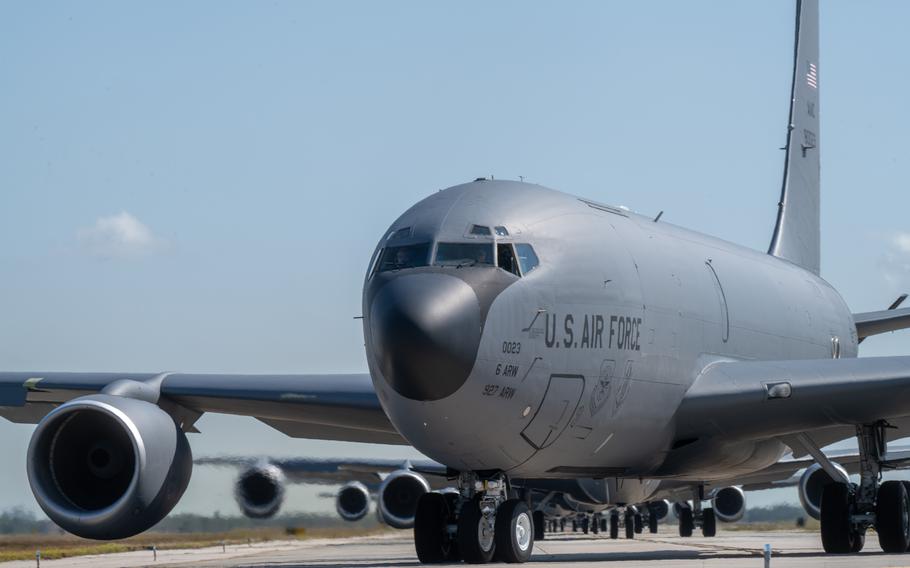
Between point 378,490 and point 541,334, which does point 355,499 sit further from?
point 541,334

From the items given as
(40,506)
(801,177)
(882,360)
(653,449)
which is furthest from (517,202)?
(801,177)

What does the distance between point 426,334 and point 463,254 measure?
4.85 feet

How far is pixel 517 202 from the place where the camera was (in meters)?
16.2

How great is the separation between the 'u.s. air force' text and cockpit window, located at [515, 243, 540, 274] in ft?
1.78

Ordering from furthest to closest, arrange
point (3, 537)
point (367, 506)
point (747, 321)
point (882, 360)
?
point (367, 506) < point (3, 537) < point (747, 321) < point (882, 360)

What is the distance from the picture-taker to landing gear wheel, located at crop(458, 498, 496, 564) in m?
15.2

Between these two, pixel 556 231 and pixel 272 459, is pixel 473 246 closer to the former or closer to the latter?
pixel 556 231

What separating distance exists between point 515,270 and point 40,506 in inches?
240

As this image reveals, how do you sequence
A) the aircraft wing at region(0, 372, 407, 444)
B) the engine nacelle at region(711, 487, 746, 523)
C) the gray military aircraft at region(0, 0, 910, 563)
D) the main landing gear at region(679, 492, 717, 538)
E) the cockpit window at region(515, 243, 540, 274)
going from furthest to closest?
the engine nacelle at region(711, 487, 746, 523) < the main landing gear at region(679, 492, 717, 538) < the aircraft wing at region(0, 372, 407, 444) < the cockpit window at region(515, 243, 540, 274) < the gray military aircraft at region(0, 0, 910, 563)

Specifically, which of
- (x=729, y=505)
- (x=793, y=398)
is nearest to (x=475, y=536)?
(x=793, y=398)

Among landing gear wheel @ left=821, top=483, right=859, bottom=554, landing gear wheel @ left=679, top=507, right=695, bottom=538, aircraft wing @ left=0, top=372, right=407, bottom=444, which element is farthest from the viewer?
landing gear wheel @ left=679, top=507, right=695, bottom=538

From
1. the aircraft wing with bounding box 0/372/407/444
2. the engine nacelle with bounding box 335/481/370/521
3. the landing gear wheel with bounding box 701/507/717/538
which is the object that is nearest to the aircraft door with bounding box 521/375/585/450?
the aircraft wing with bounding box 0/372/407/444

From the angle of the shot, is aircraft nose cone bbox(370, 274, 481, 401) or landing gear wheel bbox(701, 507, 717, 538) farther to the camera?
landing gear wheel bbox(701, 507, 717, 538)

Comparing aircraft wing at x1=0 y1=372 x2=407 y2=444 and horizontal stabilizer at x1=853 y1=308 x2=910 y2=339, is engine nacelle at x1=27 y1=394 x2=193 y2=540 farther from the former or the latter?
horizontal stabilizer at x1=853 y1=308 x2=910 y2=339
